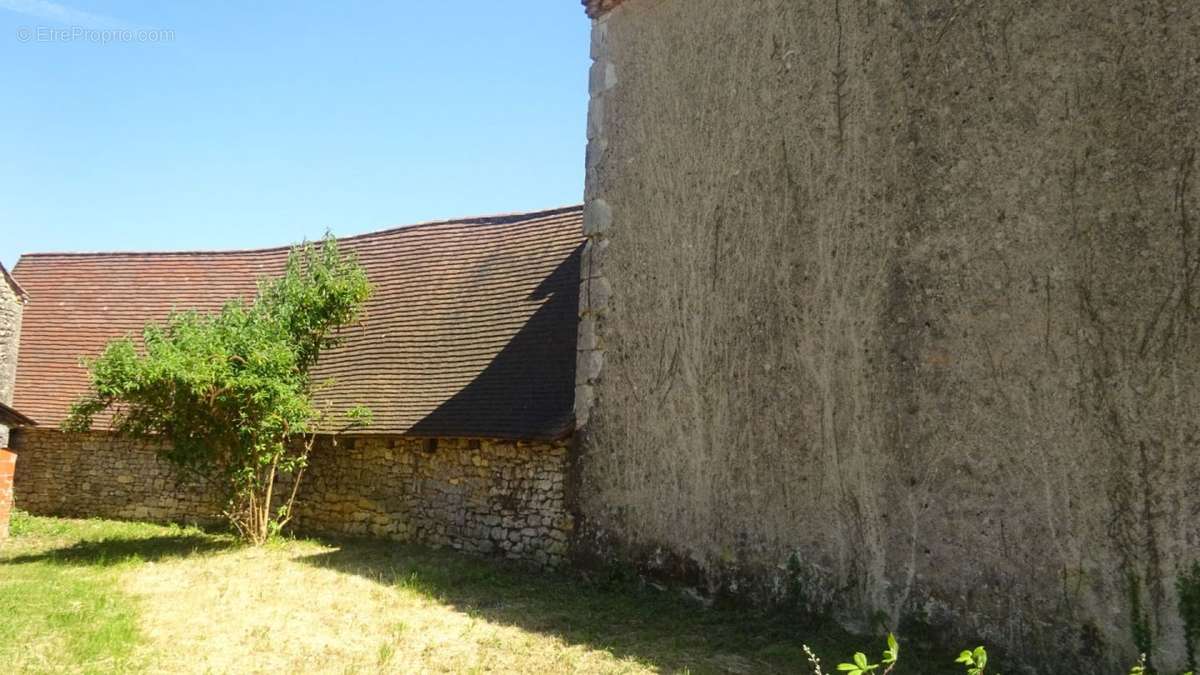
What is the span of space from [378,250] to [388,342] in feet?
9.66

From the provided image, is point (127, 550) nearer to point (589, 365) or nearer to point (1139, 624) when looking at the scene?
point (589, 365)

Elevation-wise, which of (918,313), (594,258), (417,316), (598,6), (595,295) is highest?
(598,6)

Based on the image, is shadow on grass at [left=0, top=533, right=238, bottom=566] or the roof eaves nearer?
shadow on grass at [left=0, top=533, right=238, bottom=566]

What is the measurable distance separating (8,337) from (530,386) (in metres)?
11.2

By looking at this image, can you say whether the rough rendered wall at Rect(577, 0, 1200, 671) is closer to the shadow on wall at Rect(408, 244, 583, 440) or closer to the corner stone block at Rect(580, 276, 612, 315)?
the corner stone block at Rect(580, 276, 612, 315)

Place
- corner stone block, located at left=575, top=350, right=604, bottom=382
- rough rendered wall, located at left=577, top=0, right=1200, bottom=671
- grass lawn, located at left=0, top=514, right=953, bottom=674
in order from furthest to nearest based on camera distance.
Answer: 1. corner stone block, located at left=575, top=350, right=604, bottom=382
2. grass lawn, located at left=0, top=514, right=953, bottom=674
3. rough rendered wall, located at left=577, top=0, right=1200, bottom=671

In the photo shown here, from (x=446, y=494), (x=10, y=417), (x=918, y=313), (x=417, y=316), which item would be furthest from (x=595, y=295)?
(x=10, y=417)

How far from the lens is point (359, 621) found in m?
8.12

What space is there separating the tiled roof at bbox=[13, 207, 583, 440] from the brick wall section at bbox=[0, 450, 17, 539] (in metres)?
3.84

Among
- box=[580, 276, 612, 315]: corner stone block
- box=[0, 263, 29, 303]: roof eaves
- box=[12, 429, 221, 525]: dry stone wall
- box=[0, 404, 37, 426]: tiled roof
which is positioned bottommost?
box=[12, 429, 221, 525]: dry stone wall

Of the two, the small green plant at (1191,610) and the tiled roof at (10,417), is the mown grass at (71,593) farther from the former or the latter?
the small green plant at (1191,610)

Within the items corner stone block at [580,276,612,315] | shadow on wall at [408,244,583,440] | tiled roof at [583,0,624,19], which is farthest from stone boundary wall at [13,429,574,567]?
tiled roof at [583,0,624,19]

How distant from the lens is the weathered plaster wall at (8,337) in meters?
16.6

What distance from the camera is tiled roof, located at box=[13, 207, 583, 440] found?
38.0 feet
